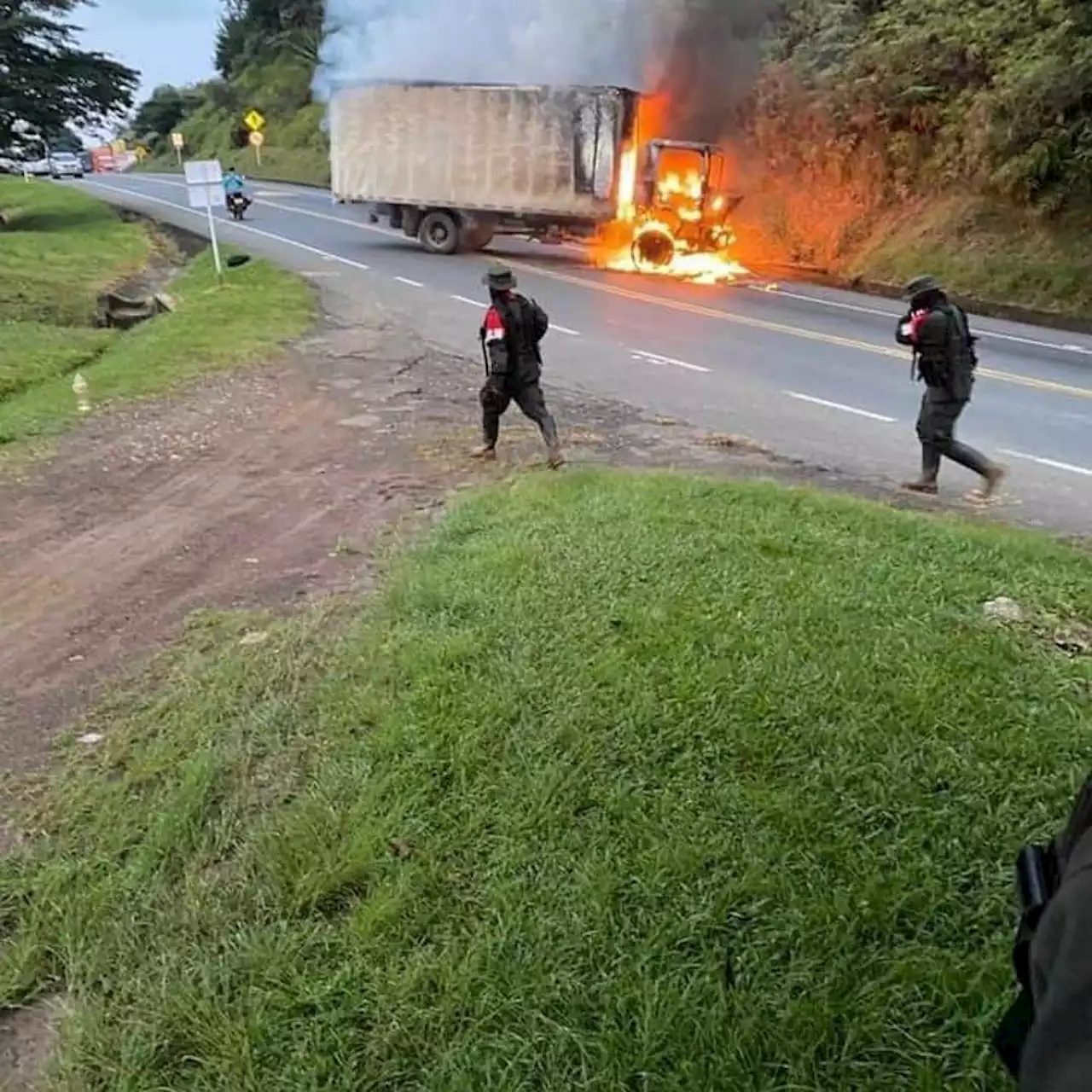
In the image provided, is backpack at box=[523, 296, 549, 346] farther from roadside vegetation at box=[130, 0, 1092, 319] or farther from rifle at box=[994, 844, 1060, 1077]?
roadside vegetation at box=[130, 0, 1092, 319]

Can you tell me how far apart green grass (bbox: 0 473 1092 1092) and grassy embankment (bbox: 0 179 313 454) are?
270 inches

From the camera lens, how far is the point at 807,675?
4562 mm

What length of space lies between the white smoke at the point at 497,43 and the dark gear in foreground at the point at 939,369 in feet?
61.4

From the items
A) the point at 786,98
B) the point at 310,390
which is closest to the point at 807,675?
the point at 310,390

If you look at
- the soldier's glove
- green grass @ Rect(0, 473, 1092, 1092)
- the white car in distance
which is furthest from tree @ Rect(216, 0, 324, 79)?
green grass @ Rect(0, 473, 1092, 1092)

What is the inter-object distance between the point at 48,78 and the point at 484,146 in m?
19.0

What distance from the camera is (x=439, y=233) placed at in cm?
2538

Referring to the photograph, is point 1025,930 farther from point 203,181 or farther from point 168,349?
point 203,181

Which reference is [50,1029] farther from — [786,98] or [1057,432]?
[786,98]

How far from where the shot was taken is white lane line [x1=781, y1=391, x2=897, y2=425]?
37.2ft

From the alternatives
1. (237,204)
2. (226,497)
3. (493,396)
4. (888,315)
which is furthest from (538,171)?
(226,497)

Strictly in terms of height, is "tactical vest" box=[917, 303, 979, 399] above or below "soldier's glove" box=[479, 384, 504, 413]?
above

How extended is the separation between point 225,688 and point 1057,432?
28.6 feet

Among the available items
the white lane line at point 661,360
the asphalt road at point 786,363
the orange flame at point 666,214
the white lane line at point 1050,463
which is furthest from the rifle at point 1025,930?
the orange flame at point 666,214
